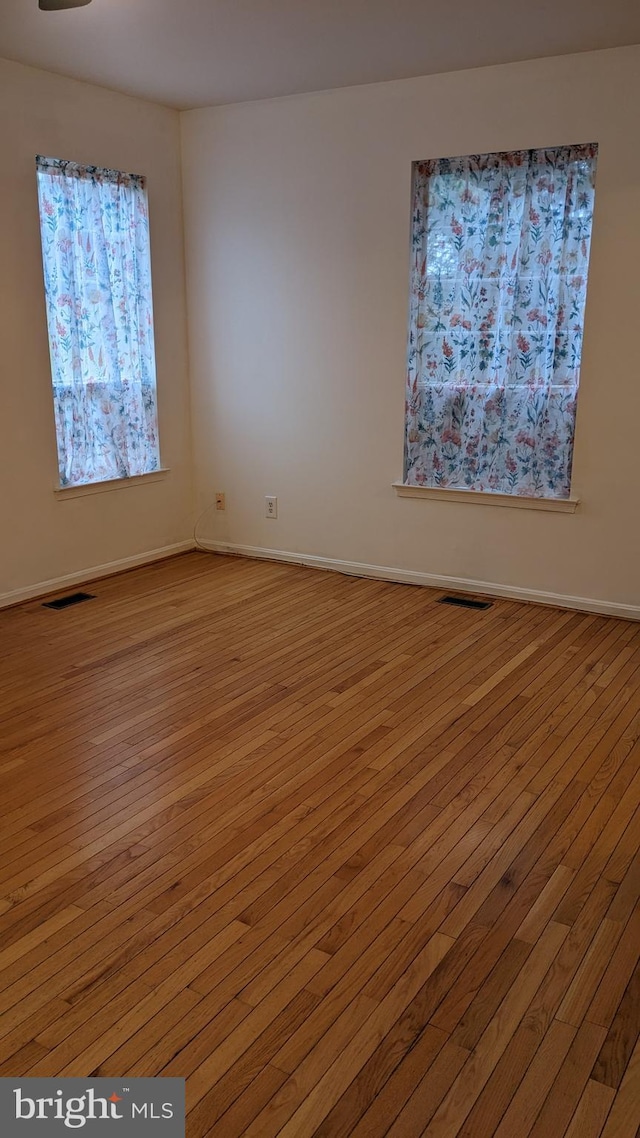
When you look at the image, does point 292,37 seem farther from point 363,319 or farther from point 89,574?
point 89,574

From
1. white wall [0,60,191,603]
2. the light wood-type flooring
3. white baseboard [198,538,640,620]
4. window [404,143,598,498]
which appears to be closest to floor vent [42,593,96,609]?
white wall [0,60,191,603]

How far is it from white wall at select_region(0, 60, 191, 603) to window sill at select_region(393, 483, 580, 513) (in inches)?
63.0

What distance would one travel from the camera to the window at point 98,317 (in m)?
4.67

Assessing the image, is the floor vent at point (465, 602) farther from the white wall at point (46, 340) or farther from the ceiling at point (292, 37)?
the ceiling at point (292, 37)

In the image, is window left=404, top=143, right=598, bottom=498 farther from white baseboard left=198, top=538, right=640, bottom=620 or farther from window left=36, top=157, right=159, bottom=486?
window left=36, top=157, right=159, bottom=486

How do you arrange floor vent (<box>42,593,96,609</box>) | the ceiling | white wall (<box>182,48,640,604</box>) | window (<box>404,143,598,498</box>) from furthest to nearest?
floor vent (<box>42,593,96,609</box>) < window (<box>404,143,598,498</box>) < white wall (<box>182,48,640,604</box>) < the ceiling

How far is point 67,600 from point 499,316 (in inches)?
109

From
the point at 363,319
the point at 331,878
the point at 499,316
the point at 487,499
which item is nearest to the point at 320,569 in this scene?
the point at 487,499

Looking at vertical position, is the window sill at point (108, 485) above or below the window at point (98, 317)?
below

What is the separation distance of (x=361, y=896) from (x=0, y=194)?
3761mm

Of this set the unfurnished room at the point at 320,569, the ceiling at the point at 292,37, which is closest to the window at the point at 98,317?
the unfurnished room at the point at 320,569

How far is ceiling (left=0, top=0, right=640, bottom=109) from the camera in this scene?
11.6 ft

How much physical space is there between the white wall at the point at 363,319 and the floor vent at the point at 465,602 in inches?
6.9

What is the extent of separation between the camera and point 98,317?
494cm
